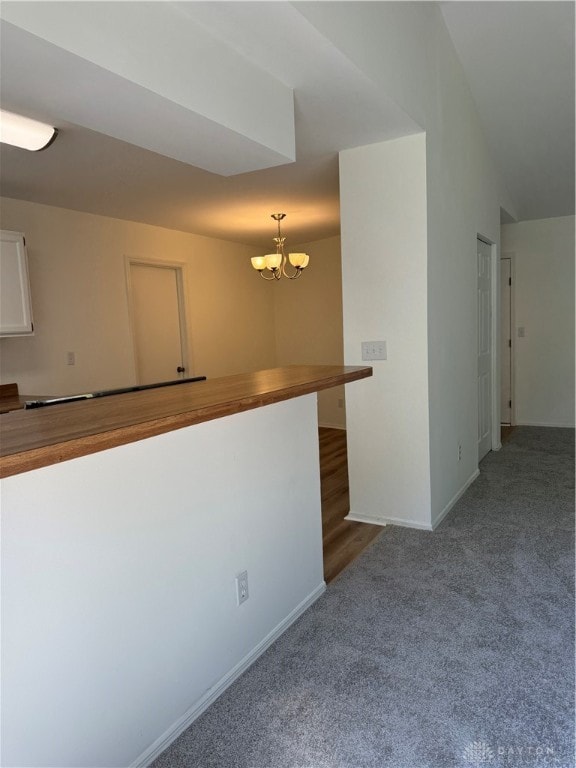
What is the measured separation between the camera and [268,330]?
643 cm

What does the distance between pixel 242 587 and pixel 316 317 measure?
180 inches

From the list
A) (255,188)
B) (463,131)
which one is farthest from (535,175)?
(255,188)

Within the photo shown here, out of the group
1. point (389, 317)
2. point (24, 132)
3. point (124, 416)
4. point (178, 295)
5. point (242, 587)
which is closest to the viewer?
point (124, 416)

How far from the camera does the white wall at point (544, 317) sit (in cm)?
536

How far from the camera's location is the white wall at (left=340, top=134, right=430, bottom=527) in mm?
2871

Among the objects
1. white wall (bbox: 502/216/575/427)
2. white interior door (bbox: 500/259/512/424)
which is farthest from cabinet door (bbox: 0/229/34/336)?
white wall (bbox: 502/216/575/427)

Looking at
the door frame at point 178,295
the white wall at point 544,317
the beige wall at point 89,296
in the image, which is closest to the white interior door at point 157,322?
the door frame at point 178,295

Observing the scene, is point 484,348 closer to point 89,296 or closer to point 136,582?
point 89,296

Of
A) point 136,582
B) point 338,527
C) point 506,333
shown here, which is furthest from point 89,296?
point 506,333

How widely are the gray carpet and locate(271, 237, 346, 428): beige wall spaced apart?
341 cm

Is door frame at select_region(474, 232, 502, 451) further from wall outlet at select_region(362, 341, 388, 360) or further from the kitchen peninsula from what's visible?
the kitchen peninsula

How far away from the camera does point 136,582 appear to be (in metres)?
1.50

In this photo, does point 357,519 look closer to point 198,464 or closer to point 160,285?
point 198,464

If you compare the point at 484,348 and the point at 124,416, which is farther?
the point at 484,348
